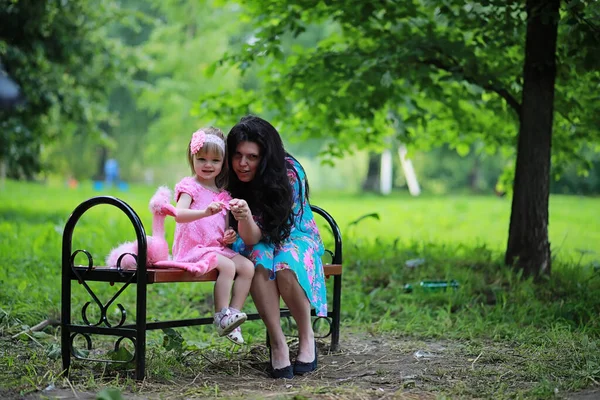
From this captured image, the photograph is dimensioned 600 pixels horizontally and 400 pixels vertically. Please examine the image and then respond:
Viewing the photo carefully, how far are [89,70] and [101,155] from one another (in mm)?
22640

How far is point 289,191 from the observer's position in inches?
152

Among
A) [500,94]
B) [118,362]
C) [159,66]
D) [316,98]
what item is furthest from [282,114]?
[159,66]

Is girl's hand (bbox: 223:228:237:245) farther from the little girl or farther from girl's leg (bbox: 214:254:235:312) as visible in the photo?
girl's leg (bbox: 214:254:235:312)

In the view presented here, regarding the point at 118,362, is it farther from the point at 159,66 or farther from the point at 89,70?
the point at 159,66

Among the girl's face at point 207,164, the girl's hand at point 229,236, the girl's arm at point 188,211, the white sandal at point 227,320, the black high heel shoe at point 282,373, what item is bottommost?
the black high heel shoe at point 282,373

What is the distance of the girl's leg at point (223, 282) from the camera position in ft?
11.8

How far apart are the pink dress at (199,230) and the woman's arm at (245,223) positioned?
10 centimetres

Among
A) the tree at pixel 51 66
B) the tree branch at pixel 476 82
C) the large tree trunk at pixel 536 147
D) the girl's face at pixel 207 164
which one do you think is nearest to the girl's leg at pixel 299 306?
the girl's face at pixel 207 164

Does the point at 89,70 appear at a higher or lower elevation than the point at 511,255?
higher

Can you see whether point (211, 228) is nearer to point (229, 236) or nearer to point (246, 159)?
point (229, 236)

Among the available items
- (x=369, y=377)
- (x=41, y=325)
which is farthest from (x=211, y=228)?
(x=41, y=325)

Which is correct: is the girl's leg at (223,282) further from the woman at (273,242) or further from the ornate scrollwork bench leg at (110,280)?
the ornate scrollwork bench leg at (110,280)

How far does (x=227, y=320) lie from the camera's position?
352 cm

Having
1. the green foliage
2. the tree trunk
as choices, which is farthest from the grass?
the tree trunk
